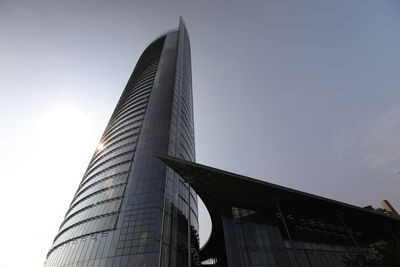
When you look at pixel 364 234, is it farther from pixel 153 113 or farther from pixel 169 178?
pixel 153 113

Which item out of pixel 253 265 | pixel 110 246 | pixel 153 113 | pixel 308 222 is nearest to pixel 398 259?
pixel 253 265

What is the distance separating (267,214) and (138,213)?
81.5 ft

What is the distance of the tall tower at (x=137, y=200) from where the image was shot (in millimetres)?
33969

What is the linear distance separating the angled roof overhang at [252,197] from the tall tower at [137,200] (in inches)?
201

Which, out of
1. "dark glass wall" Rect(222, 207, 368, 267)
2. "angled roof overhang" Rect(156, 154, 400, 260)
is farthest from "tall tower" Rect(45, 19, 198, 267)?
Answer: "dark glass wall" Rect(222, 207, 368, 267)

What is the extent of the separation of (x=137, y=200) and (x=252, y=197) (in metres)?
22.1

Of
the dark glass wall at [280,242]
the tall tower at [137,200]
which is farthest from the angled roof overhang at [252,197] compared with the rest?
the tall tower at [137,200]

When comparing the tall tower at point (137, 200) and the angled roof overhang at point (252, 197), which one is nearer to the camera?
the tall tower at point (137, 200)

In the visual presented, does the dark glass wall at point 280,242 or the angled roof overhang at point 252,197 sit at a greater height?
the angled roof overhang at point 252,197

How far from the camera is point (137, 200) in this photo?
133ft

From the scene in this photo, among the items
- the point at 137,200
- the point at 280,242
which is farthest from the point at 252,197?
the point at 137,200

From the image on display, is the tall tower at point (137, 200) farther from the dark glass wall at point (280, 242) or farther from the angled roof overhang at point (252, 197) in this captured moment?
the dark glass wall at point (280, 242)

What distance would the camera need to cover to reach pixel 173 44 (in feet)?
352

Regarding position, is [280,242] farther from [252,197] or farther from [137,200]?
[137,200]
